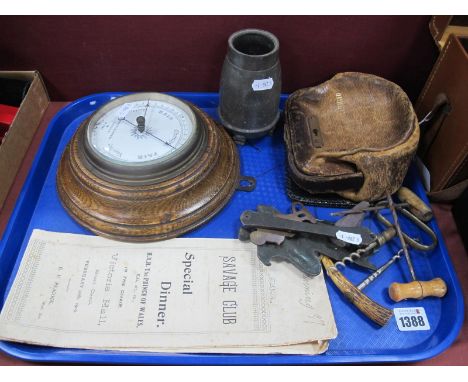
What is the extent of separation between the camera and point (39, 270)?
31.8 inches

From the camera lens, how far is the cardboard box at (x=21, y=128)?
942 millimetres

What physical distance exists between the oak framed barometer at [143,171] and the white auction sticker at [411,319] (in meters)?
0.40

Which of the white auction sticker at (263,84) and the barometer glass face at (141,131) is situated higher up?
the white auction sticker at (263,84)

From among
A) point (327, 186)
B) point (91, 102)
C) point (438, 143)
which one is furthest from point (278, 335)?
point (91, 102)

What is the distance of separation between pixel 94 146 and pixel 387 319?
0.62m

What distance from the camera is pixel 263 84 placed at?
0.88m

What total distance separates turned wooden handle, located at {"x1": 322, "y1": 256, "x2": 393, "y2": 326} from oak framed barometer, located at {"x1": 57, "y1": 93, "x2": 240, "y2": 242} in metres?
0.26

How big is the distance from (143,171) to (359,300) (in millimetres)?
453

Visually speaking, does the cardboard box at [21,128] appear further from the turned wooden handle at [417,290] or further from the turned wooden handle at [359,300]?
the turned wooden handle at [417,290]

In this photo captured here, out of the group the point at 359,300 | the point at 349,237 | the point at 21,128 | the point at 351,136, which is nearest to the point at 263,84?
the point at 351,136

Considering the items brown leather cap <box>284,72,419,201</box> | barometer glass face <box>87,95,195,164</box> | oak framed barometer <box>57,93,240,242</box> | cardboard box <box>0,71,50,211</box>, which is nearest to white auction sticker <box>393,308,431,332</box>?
brown leather cap <box>284,72,419,201</box>

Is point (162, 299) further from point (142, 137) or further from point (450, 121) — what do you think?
point (450, 121)

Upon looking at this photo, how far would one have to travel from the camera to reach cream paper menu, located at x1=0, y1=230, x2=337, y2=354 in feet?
2.42

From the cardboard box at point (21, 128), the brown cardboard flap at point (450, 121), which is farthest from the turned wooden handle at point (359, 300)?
the cardboard box at point (21, 128)
